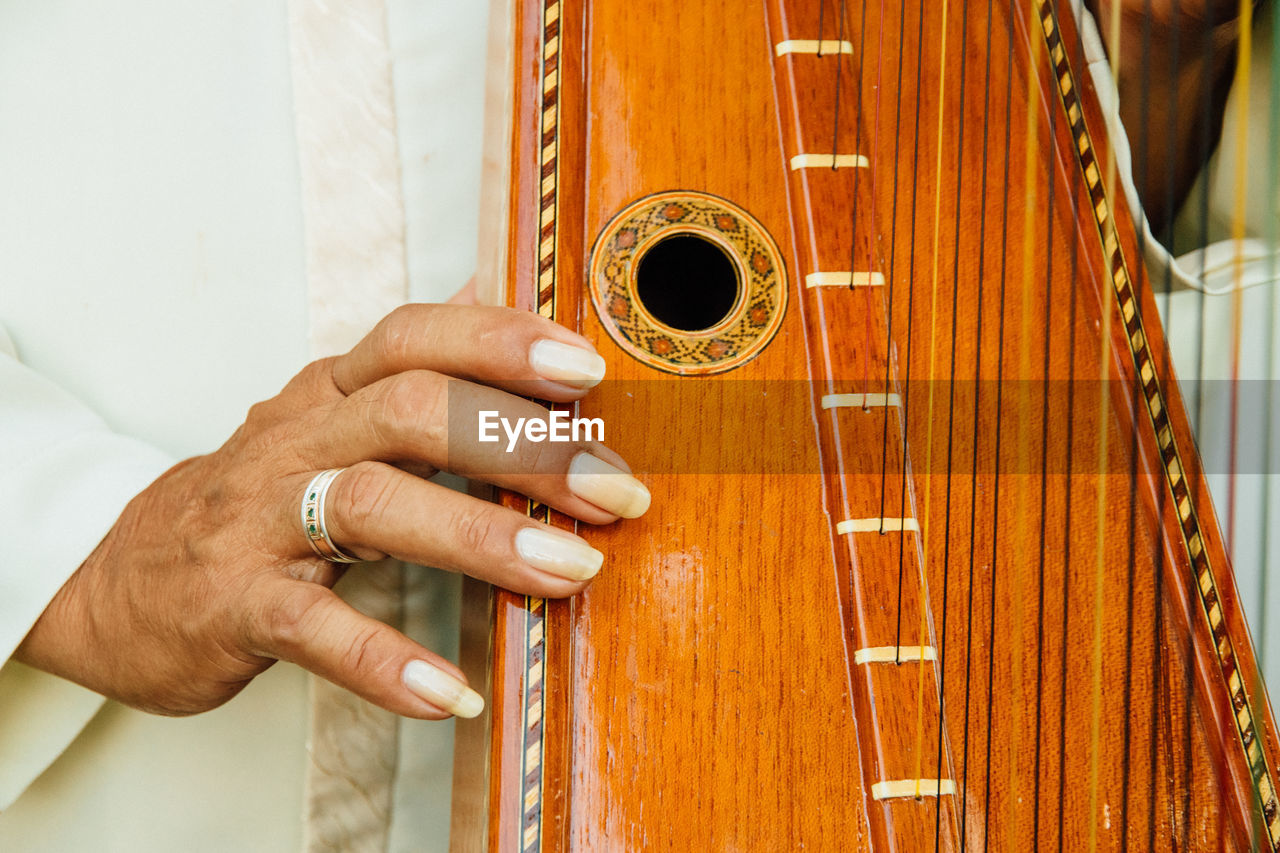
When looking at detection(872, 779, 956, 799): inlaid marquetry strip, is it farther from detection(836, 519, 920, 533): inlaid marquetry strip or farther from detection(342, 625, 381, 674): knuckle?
detection(342, 625, 381, 674): knuckle

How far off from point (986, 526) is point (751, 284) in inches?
8.5

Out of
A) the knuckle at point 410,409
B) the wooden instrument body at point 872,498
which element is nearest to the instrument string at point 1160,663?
the wooden instrument body at point 872,498

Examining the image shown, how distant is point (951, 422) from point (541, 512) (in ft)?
0.88

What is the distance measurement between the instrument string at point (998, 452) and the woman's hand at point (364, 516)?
0.22 m

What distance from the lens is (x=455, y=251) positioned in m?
0.88

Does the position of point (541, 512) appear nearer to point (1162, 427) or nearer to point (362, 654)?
point (362, 654)

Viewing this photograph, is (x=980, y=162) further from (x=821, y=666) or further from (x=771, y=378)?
(x=821, y=666)

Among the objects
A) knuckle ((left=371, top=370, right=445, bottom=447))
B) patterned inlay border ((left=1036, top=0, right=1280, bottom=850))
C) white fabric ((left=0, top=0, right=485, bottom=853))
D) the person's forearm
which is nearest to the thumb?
knuckle ((left=371, top=370, right=445, bottom=447))

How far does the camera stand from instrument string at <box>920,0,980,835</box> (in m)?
0.54

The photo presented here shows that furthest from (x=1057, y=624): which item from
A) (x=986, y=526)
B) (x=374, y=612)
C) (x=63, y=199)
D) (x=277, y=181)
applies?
(x=63, y=199)

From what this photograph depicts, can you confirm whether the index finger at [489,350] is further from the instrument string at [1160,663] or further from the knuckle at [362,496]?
the instrument string at [1160,663]

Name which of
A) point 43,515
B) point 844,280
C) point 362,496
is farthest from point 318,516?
point 844,280

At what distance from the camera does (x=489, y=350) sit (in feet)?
1.83

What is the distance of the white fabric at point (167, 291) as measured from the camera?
779mm
